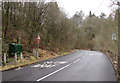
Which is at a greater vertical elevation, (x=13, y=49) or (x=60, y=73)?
(x=13, y=49)

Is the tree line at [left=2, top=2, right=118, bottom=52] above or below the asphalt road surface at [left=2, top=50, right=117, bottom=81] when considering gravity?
above

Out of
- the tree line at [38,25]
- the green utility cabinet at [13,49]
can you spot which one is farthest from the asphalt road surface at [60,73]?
the tree line at [38,25]

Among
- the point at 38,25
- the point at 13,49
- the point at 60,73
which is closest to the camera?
the point at 60,73

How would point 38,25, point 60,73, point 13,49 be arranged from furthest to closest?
point 38,25
point 13,49
point 60,73

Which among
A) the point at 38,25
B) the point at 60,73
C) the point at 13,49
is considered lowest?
the point at 60,73

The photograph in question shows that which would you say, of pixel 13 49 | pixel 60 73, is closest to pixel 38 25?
pixel 13 49

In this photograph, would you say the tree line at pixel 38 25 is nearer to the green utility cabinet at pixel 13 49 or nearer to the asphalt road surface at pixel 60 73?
the green utility cabinet at pixel 13 49

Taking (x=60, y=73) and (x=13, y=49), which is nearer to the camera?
(x=60, y=73)

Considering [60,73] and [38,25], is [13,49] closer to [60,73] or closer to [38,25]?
[60,73]

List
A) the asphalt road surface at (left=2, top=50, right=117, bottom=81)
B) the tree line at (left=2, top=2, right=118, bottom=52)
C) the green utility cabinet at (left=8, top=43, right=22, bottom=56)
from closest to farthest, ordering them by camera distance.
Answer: the asphalt road surface at (left=2, top=50, right=117, bottom=81), the green utility cabinet at (left=8, top=43, right=22, bottom=56), the tree line at (left=2, top=2, right=118, bottom=52)

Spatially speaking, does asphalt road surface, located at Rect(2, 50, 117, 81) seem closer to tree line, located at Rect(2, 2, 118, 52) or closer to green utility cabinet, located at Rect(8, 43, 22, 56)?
green utility cabinet, located at Rect(8, 43, 22, 56)

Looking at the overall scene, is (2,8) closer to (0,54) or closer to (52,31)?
(0,54)

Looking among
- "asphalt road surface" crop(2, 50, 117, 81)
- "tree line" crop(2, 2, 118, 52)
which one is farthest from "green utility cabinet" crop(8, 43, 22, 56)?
"asphalt road surface" crop(2, 50, 117, 81)

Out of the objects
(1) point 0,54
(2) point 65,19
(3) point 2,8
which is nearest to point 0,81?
(1) point 0,54
